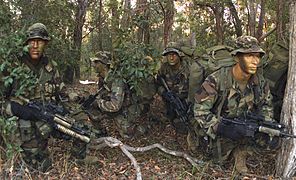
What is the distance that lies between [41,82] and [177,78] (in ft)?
8.02

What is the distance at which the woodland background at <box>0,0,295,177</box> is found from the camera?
245 inches

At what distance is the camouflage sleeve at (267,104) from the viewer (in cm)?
552

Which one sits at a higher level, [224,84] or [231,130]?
[224,84]

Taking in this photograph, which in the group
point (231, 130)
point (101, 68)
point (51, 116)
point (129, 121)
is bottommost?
point (129, 121)

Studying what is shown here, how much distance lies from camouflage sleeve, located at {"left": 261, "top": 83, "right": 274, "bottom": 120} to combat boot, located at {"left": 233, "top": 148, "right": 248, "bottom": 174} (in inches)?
24.7

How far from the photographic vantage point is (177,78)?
7.08 meters

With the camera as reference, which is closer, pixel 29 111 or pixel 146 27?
pixel 29 111

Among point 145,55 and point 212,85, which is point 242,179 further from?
point 145,55

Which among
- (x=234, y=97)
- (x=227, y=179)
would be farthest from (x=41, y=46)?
(x=227, y=179)

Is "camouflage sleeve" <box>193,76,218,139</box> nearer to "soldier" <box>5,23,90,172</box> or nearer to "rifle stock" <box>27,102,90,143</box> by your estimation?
"rifle stock" <box>27,102,90,143</box>

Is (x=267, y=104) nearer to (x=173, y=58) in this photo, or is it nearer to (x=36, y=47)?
(x=173, y=58)

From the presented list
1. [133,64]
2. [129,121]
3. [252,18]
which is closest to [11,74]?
[133,64]

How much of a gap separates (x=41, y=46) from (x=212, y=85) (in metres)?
2.49

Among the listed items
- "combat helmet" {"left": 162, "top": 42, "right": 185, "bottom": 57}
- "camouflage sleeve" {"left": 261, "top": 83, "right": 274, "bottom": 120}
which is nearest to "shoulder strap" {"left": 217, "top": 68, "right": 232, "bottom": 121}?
"camouflage sleeve" {"left": 261, "top": 83, "right": 274, "bottom": 120}
